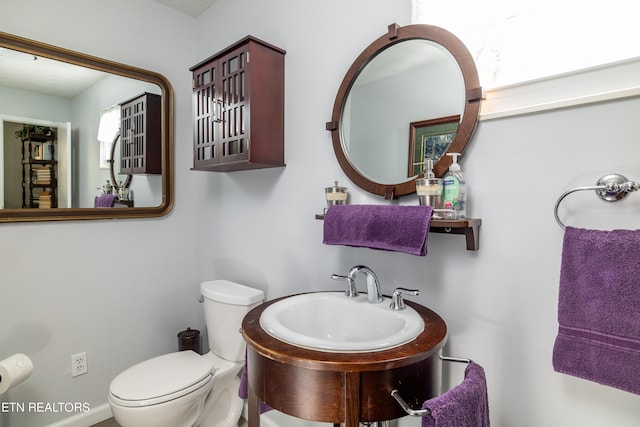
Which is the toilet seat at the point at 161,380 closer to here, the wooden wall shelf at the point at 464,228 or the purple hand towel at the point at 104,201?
the purple hand towel at the point at 104,201

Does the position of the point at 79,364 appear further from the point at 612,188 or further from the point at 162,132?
the point at 612,188

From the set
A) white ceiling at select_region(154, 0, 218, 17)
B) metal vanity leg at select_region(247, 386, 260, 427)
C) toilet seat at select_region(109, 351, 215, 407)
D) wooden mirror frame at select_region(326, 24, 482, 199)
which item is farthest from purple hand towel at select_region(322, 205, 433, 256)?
white ceiling at select_region(154, 0, 218, 17)

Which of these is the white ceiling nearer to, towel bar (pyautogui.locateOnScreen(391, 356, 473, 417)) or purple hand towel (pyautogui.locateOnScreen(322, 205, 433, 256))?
purple hand towel (pyautogui.locateOnScreen(322, 205, 433, 256))

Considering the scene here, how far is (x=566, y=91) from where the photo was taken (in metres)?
0.96

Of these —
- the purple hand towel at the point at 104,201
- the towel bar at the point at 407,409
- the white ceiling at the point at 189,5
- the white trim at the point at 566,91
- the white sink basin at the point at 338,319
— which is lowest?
the towel bar at the point at 407,409

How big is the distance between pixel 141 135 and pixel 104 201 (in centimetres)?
45

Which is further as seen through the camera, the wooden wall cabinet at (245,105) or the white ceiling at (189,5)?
the white ceiling at (189,5)

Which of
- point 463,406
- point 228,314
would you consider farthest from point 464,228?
point 228,314

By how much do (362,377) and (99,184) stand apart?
187 centimetres

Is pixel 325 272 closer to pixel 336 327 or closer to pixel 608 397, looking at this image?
pixel 336 327

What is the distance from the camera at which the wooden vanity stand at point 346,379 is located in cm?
84

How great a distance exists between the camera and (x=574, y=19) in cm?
96

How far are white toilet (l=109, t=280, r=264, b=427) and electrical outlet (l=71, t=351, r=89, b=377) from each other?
50cm

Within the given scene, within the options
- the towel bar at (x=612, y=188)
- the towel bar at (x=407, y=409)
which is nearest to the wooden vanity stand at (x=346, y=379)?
the towel bar at (x=407, y=409)
